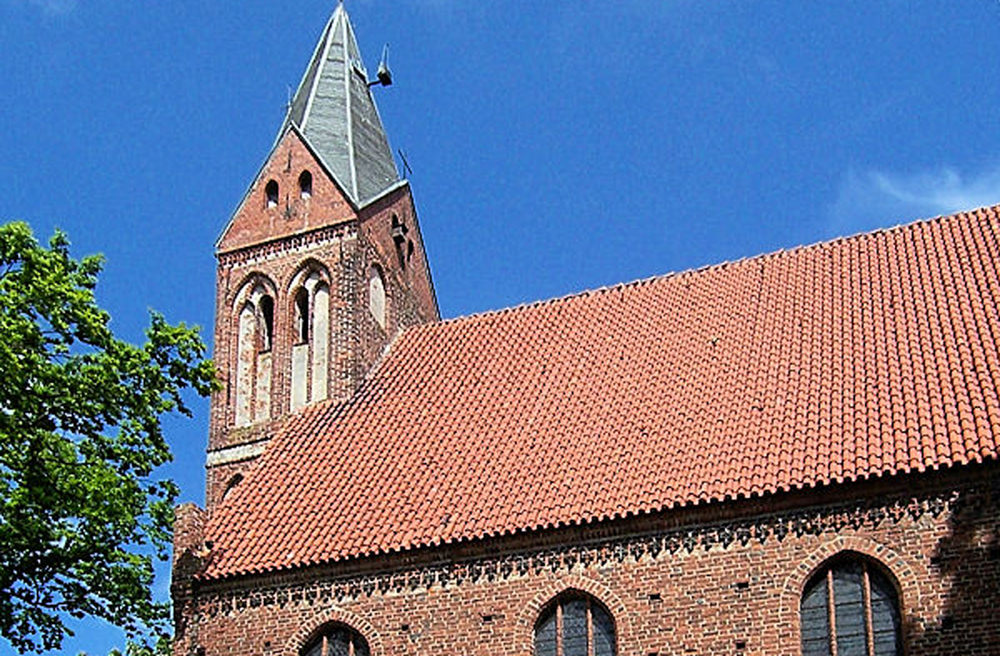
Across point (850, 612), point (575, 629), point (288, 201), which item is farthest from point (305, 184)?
Result: point (850, 612)

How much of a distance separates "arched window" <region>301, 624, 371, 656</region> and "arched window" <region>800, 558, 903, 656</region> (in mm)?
5152

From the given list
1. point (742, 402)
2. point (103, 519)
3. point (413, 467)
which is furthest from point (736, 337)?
point (103, 519)

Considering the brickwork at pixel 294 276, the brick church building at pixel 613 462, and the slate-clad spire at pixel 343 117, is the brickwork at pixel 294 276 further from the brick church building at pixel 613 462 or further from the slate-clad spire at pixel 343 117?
the slate-clad spire at pixel 343 117

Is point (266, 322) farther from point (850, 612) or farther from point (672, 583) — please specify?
point (850, 612)

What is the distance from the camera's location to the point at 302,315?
72.3 feet

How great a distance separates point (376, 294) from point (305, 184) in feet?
7.27

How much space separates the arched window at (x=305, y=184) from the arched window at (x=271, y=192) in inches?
18.9

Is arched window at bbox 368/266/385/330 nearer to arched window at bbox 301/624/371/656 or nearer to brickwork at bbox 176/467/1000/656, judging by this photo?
brickwork at bbox 176/467/1000/656

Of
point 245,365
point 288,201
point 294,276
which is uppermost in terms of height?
point 288,201

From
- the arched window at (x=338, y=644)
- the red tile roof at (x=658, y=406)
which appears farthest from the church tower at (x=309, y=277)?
the arched window at (x=338, y=644)

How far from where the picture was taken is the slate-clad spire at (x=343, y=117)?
2302 cm

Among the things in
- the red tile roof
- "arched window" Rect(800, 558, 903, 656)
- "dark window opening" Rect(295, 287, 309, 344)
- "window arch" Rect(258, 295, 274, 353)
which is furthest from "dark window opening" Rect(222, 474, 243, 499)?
"arched window" Rect(800, 558, 903, 656)

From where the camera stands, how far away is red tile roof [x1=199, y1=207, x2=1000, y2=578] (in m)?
15.4

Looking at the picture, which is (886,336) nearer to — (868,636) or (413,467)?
(868,636)
